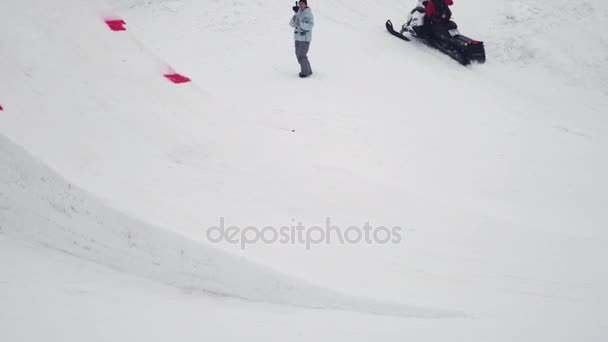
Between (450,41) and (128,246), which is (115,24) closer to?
(128,246)

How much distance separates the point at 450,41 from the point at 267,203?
259 inches

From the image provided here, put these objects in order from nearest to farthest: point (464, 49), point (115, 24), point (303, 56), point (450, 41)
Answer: point (115, 24) < point (303, 56) < point (464, 49) < point (450, 41)

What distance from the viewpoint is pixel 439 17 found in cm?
904

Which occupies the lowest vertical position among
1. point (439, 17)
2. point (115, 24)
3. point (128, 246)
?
point (128, 246)

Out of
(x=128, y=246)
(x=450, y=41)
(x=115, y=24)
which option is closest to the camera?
(x=128, y=246)

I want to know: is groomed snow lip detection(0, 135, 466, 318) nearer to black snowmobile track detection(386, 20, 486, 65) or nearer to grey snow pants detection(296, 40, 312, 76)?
grey snow pants detection(296, 40, 312, 76)

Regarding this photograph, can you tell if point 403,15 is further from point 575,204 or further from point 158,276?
point 158,276

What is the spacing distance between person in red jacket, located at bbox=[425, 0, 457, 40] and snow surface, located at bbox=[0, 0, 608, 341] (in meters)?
2.17

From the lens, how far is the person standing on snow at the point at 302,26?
7586 millimetres

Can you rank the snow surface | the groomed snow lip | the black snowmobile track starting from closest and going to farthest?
the snow surface → the groomed snow lip → the black snowmobile track

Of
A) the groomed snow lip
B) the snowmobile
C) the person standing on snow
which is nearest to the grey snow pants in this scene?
the person standing on snow

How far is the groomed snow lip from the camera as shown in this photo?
12.8ft

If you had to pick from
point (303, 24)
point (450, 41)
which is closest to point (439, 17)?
point (450, 41)

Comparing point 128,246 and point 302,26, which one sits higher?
point 302,26
